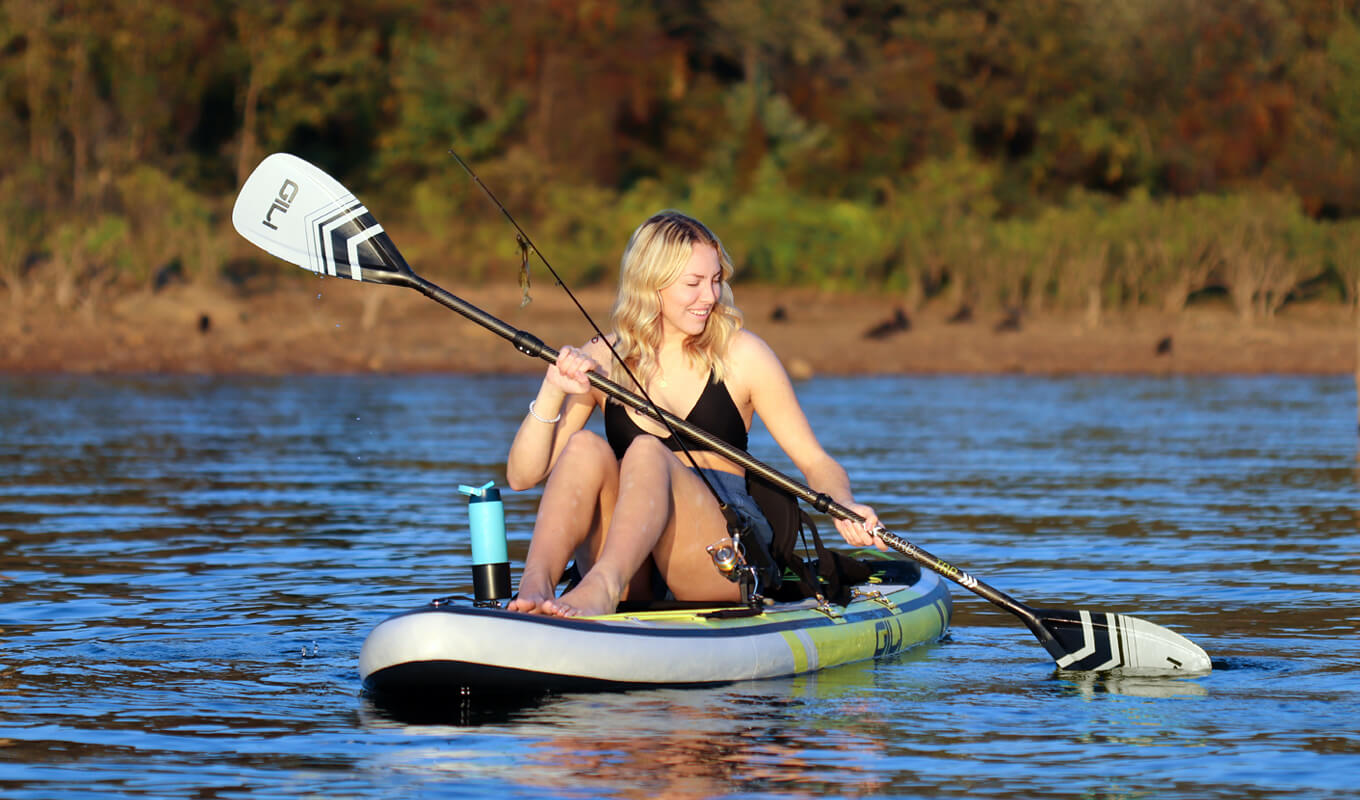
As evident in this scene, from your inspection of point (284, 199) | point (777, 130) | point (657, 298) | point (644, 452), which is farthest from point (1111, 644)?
point (777, 130)

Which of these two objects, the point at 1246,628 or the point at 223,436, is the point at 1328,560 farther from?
the point at 223,436

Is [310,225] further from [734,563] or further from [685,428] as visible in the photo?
[734,563]

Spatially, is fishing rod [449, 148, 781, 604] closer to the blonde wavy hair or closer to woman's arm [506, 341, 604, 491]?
the blonde wavy hair

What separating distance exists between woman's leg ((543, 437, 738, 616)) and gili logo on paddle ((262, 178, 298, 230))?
5.69ft

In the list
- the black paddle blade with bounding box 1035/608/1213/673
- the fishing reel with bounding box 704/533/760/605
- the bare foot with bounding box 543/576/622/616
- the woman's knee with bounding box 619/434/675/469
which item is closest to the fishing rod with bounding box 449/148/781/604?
the fishing reel with bounding box 704/533/760/605

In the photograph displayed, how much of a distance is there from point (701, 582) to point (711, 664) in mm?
442

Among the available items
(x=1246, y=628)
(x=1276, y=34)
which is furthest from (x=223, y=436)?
(x=1276, y=34)

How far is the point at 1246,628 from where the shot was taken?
28.7ft

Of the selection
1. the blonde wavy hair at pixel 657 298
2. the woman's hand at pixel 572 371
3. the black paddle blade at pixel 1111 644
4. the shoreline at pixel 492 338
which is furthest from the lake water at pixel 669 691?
the shoreline at pixel 492 338

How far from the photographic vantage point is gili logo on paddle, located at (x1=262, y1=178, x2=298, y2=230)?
7836 mm

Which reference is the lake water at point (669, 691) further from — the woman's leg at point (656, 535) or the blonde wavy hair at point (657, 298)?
the blonde wavy hair at point (657, 298)

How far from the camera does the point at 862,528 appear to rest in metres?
7.25

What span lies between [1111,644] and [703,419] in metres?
1.73

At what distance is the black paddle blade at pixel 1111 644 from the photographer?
766 centimetres
